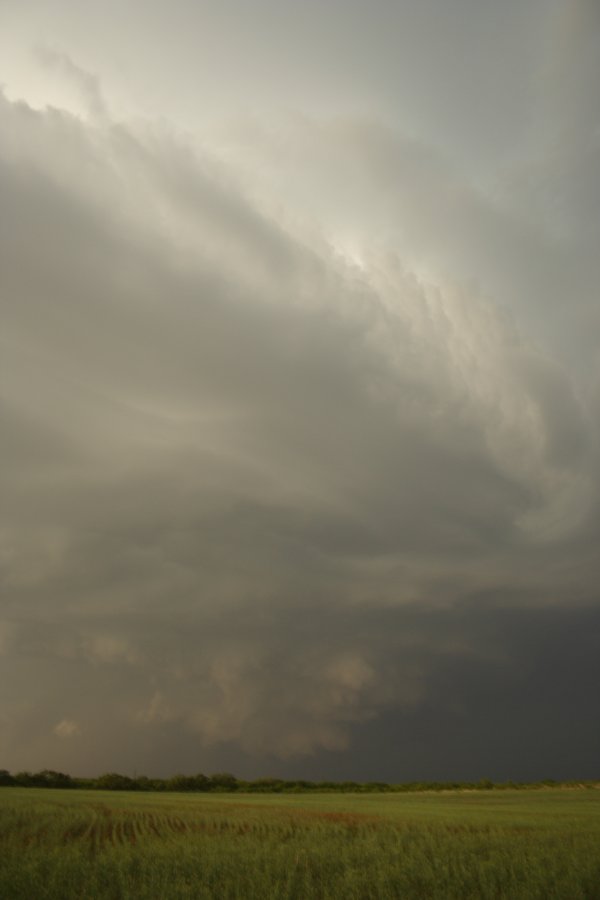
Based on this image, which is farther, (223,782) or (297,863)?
(223,782)

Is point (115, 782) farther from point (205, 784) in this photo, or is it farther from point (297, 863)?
point (297, 863)

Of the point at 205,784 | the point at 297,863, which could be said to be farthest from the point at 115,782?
the point at 297,863

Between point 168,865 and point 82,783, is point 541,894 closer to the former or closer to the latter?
point 168,865

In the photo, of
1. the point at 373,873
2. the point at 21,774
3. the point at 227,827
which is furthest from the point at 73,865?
the point at 21,774

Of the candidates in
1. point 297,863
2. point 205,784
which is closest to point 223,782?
point 205,784

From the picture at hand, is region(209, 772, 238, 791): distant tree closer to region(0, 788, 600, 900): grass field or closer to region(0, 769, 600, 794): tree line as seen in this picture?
region(0, 769, 600, 794): tree line

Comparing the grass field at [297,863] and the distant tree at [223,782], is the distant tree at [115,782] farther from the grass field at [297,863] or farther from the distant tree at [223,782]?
the grass field at [297,863]

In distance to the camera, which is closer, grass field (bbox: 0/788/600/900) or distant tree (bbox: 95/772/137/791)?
grass field (bbox: 0/788/600/900)

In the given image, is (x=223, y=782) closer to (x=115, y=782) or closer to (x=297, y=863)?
(x=115, y=782)

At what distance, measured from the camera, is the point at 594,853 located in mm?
19609

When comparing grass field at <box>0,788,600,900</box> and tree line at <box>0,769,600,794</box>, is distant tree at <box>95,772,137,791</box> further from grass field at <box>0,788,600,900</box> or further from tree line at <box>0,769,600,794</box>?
grass field at <box>0,788,600,900</box>

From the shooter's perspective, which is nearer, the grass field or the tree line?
the grass field

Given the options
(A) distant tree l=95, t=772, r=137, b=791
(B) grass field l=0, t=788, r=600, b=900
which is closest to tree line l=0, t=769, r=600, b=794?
(A) distant tree l=95, t=772, r=137, b=791

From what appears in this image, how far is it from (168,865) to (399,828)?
1584 centimetres
